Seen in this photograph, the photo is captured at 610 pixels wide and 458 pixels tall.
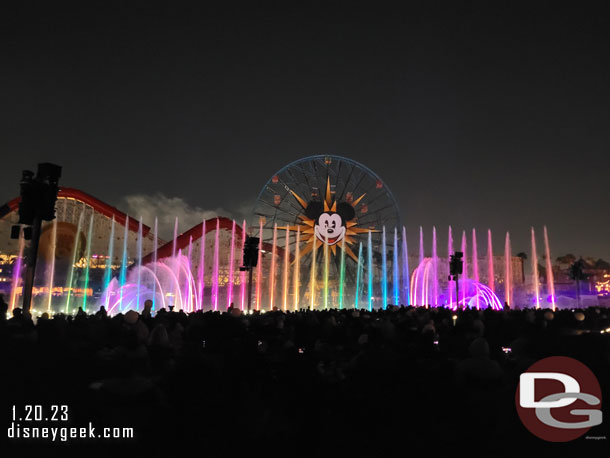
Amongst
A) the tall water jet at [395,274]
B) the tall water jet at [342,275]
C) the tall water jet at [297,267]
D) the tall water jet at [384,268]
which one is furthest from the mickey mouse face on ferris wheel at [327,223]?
the tall water jet at [395,274]

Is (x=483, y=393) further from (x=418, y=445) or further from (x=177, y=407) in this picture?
(x=177, y=407)

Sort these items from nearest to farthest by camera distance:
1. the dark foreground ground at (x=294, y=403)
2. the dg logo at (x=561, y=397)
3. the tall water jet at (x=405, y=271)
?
the dark foreground ground at (x=294, y=403) → the dg logo at (x=561, y=397) → the tall water jet at (x=405, y=271)

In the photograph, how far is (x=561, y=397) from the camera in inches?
158

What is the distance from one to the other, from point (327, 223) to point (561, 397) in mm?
39508

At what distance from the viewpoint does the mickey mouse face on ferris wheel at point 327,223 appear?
43344 millimetres

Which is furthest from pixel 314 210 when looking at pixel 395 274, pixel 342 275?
pixel 395 274

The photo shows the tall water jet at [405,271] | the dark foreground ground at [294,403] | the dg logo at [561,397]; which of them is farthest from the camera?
the tall water jet at [405,271]

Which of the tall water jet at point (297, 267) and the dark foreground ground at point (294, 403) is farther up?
the tall water jet at point (297, 267)

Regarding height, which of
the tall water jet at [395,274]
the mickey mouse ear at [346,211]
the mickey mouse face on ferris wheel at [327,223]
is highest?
the mickey mouse ear at [346,211]

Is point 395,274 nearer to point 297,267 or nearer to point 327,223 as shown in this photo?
point 327,223

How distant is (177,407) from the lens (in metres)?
3.92

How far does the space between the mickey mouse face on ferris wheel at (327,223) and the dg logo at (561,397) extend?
39.2 metres

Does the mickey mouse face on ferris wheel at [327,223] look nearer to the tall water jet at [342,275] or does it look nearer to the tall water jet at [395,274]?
the tall water jet at [342,275]

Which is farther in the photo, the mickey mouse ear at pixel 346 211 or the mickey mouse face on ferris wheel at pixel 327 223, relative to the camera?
the mickey mouse ear at pixel 346 211
